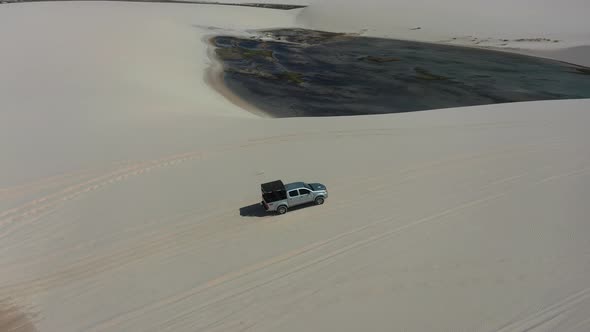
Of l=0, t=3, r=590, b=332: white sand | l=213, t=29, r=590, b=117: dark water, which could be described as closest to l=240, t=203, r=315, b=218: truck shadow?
l=0, t=3, r=590, b=332: white sand

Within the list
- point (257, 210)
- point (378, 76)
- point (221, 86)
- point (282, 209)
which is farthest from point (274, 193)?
point (378, 76)

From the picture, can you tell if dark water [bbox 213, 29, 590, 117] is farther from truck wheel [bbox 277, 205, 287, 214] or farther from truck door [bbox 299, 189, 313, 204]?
truck wheel [bbox 277, 205, 287, 214]

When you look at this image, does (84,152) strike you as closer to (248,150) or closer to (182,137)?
(182,137)

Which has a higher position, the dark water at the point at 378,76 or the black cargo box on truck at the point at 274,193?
the dark water at the point at 378,76

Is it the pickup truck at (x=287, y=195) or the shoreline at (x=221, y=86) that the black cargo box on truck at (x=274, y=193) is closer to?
the pickup truck at (x=287, y=195)

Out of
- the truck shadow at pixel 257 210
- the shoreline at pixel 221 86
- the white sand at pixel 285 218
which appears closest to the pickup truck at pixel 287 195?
the truck shadow at pixel 257 210
